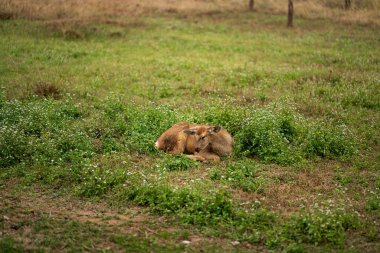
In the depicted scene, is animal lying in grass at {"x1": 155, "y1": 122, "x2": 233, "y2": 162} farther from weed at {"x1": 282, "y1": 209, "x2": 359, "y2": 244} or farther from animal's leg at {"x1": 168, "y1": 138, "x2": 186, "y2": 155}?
weed at {"x1": 282, "y1": 209, "x2": 359, "y2": 244}

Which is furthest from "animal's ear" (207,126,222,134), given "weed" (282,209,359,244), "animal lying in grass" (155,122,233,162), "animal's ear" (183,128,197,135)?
"weed" (282,209,359,244)

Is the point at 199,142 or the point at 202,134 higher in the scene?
the point at 202,134

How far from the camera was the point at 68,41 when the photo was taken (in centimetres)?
1897

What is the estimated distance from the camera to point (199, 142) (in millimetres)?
8656

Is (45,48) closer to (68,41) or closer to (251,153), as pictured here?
(68,41)

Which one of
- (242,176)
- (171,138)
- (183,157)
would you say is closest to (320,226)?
(242,176)

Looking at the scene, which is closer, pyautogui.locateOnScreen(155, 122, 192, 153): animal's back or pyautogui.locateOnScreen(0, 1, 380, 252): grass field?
pyautogui.locateOnScreen(0, 1, 380, 252): grass field

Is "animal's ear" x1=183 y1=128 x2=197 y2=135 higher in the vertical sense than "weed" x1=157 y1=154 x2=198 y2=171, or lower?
higher

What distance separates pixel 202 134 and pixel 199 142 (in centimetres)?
16

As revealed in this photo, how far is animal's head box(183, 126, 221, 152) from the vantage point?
8.62m

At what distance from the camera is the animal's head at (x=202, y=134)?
28.3 feet

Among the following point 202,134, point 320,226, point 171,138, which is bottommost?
point 320,226

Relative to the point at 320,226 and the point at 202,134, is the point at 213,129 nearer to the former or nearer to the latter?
the point at 202,134

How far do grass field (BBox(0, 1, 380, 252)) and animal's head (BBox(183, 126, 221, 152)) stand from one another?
39 centimetres
